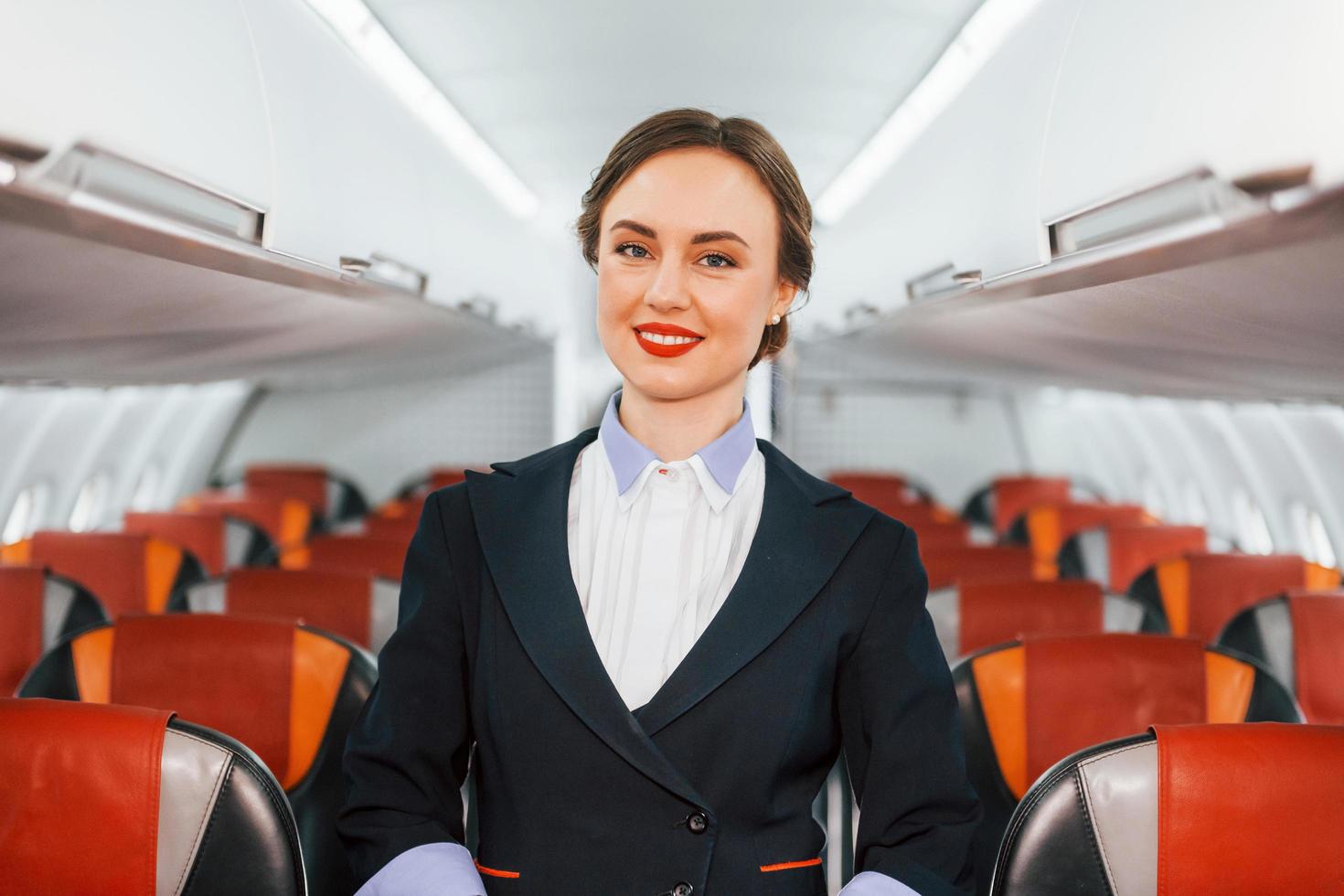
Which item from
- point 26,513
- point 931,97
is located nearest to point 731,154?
point 931,97

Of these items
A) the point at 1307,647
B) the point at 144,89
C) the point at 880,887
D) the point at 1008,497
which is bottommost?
the point at 880,887

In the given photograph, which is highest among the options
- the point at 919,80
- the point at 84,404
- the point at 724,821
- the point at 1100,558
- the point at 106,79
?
the point at 919,80

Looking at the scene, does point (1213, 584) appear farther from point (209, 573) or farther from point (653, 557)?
point (209, 573)

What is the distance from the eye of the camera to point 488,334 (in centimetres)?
802

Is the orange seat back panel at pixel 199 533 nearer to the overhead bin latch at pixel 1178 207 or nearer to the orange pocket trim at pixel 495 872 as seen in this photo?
the overhead bin latch at pixel 1178 207

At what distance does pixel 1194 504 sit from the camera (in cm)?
1097

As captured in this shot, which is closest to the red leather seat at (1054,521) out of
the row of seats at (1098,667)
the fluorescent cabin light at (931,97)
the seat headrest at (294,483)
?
the row of seats at (1098,667)

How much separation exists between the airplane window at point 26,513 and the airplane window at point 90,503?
824 millimetres

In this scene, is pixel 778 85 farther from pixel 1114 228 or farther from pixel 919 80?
pixel 1114 228

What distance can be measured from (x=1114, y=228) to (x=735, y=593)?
1.34 meters

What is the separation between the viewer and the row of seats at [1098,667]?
6.34ft

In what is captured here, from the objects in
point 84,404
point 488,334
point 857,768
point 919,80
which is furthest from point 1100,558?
point 84,404

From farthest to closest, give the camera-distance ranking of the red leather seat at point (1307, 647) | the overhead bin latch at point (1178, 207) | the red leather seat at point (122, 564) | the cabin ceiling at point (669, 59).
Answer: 1. the red leather seat at point (122, 564)
2. the cabin ceiling at point (669, 59)
3. the red leather seat at point (1307, 647)
4. the overhead bin latch at point (1178, 207)

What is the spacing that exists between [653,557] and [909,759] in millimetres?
418
